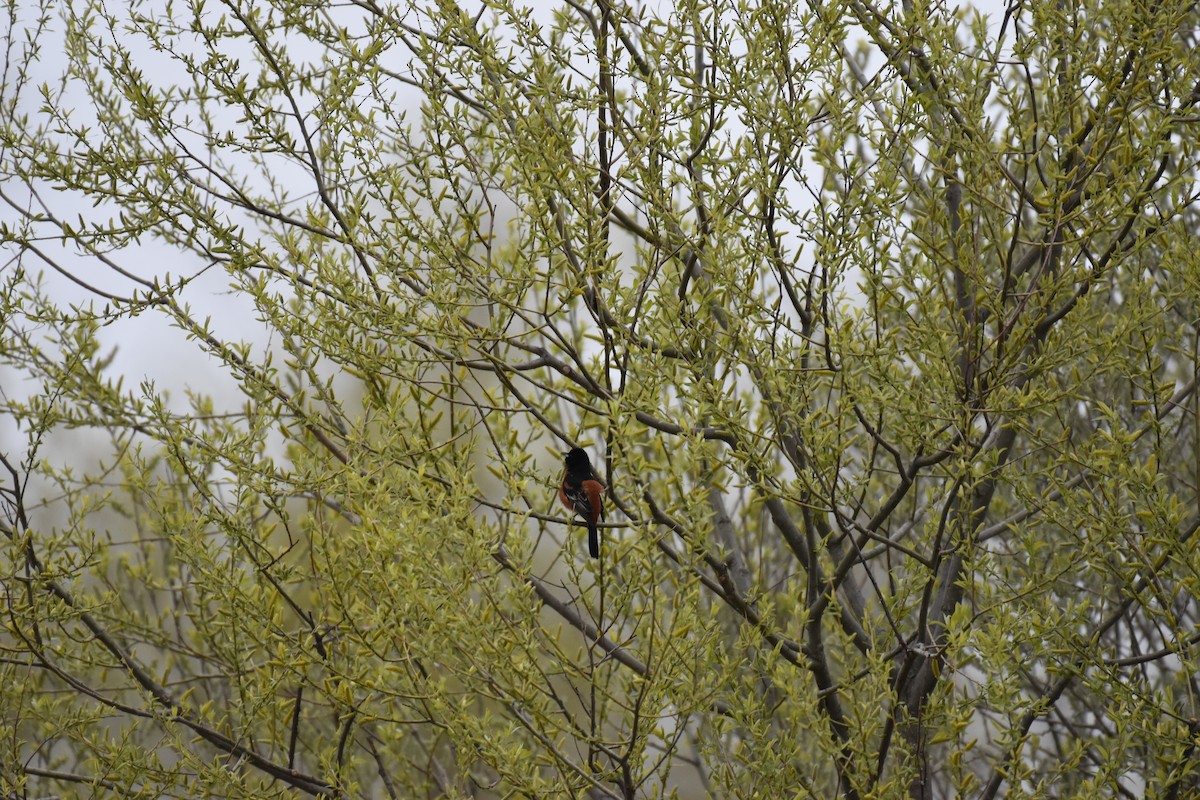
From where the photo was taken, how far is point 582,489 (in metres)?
2.80

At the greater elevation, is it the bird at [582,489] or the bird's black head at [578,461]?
the bird's black head at [578,461]

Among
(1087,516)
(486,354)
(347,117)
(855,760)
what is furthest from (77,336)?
(1087,516)

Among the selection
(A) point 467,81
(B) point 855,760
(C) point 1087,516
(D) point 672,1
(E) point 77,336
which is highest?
(D) point 672,1

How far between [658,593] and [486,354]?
2.38 feet

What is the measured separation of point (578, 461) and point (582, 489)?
7cm

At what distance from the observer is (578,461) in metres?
2.81

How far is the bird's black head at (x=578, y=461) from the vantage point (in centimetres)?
279

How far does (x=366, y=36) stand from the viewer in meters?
3.01

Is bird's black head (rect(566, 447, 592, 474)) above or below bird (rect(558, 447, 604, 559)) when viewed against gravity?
above

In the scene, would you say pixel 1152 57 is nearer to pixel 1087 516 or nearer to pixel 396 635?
pixel 1087 516

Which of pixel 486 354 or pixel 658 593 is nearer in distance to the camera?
pixel 658 593

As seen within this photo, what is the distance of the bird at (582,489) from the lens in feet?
9.11

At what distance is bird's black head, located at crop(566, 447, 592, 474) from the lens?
279cm

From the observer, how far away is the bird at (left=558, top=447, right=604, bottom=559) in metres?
2.78
